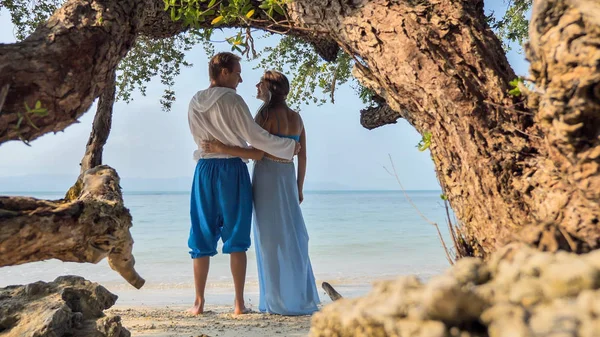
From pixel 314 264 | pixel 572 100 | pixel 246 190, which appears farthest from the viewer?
pixel 314 264

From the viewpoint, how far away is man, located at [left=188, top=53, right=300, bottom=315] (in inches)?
202

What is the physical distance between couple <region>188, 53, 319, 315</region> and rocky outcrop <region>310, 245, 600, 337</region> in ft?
12.7

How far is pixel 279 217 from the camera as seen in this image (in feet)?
17.9

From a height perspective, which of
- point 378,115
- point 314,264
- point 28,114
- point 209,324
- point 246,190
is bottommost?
point 314,264

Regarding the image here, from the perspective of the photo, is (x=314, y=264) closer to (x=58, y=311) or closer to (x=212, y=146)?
(x=212, y=146)

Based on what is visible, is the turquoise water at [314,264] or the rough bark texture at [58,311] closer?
the rough bark texture at [58,311]

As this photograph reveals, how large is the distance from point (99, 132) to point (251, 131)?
1273 mm

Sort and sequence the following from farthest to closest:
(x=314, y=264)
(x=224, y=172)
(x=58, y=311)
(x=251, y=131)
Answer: (x=314, y=264)
(x=224, y=172)
(x=251, y=131)
(x=58, y=311)

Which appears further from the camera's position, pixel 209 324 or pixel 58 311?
pixel 209 324

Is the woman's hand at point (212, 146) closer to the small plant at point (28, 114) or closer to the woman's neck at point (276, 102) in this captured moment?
the woman's neck at point (276, 102)

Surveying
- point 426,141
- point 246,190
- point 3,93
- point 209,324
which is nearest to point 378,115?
point 246,190

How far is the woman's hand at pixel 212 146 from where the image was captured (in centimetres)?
515

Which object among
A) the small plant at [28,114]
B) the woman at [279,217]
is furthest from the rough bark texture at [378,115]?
the small plant at [28,114]

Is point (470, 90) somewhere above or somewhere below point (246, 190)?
above
